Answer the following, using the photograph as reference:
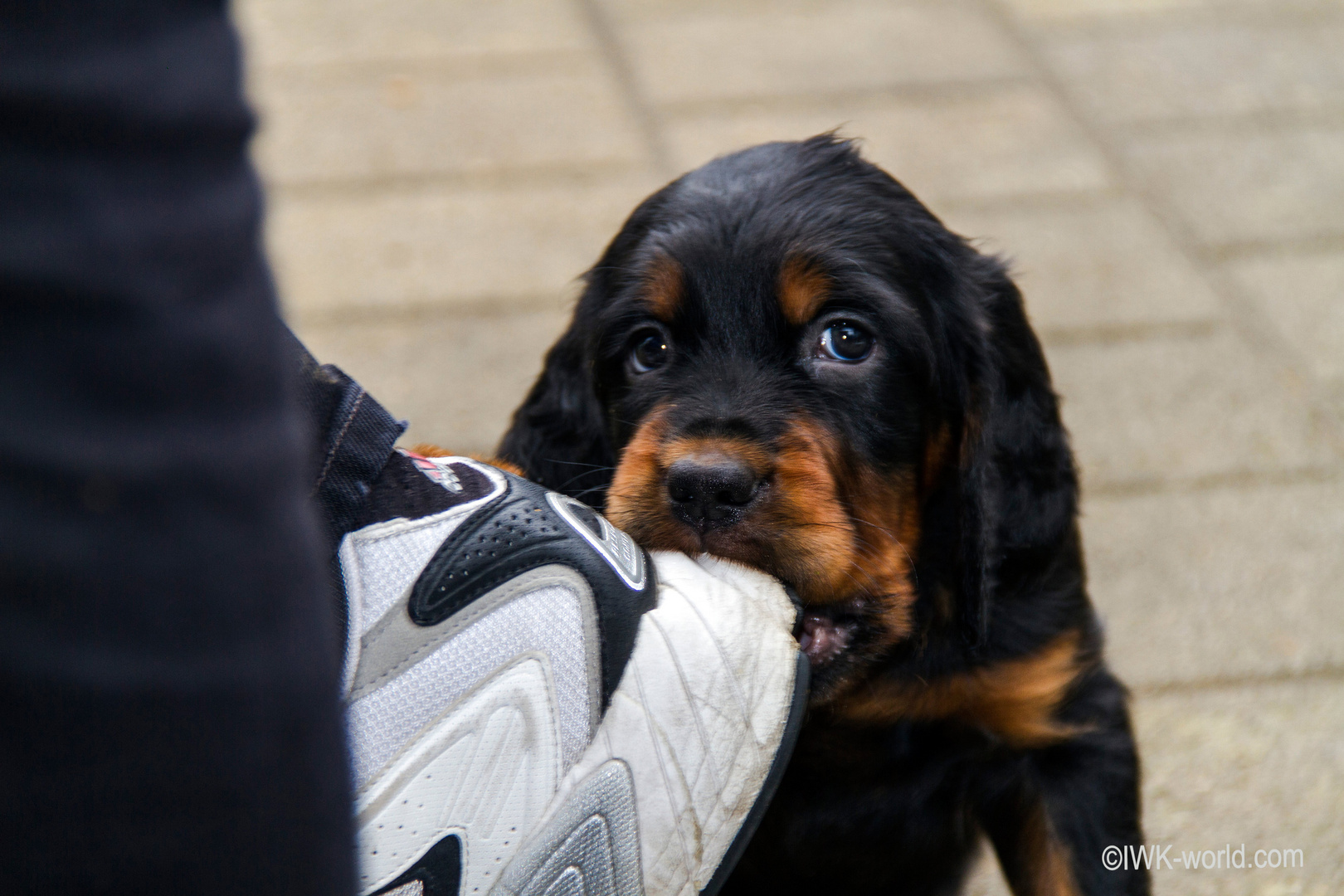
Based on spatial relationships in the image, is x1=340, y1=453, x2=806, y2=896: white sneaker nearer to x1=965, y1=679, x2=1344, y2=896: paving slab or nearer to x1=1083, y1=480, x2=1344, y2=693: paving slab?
x1=965, y1=679, x2=1344, y2=896: paving slab

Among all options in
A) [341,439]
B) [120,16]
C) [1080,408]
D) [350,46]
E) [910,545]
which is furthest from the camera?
[350,46]

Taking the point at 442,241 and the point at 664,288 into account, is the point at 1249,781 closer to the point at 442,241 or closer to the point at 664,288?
the point at 664,288

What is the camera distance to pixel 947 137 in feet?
15.8

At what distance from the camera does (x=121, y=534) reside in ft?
2.43

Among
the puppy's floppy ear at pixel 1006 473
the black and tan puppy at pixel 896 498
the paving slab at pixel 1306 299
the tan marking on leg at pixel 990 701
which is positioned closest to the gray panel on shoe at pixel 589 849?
the black and tan puppy at pixel 896 498

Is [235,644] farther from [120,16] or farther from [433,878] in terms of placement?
[433,878]

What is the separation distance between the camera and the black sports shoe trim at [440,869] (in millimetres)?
1417

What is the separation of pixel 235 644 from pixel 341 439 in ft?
2.78

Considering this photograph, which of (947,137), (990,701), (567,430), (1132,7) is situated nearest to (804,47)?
(947,137)

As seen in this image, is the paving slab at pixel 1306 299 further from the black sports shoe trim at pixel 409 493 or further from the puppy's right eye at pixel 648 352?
the black sports shoe trim at pixel 409 493

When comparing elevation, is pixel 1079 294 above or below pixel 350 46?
below

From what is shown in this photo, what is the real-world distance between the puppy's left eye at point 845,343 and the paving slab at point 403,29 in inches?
145

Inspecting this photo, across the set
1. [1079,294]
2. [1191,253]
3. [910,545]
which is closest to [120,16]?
[910,545]

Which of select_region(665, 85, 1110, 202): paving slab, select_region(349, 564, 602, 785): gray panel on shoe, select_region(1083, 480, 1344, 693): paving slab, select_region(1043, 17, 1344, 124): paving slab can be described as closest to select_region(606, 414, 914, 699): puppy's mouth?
select_region(349, 564, 602, 785): gray panel on shoe
